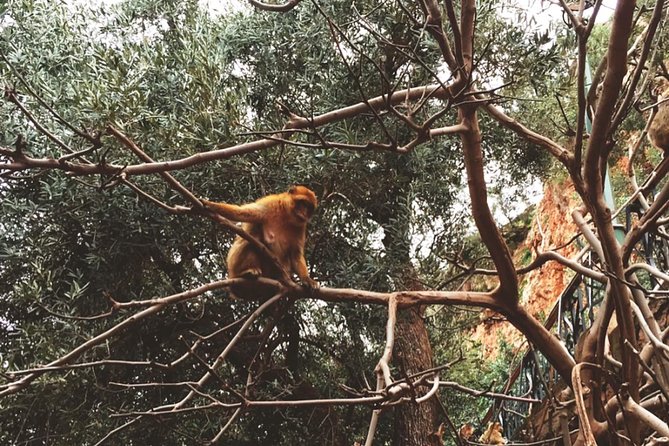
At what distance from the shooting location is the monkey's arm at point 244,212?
3.75 meters

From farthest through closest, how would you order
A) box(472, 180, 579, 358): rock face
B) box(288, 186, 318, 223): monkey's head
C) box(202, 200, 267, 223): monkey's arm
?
box(472, 180, 579, 358): rock face
box(288, 186, 318, 223): monkey's head
box(202, 200, 267, 223): monkey's arm

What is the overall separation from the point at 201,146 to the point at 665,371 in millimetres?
3535

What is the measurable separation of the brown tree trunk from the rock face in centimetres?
604

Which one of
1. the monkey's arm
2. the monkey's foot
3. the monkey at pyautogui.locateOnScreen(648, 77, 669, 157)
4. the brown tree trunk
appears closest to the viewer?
the monkey's arm

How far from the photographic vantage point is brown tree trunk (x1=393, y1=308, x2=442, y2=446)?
5789mm

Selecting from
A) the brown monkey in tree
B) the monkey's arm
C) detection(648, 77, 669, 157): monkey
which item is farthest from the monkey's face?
detection(648, 77, 669, 157): monkey

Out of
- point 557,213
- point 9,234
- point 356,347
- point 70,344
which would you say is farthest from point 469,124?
point 557,213

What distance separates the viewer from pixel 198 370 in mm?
5910

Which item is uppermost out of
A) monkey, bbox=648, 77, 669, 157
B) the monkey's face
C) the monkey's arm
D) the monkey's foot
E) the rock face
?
the rock face

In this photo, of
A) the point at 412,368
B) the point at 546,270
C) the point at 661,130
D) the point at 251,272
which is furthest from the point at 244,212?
the point at 546,270

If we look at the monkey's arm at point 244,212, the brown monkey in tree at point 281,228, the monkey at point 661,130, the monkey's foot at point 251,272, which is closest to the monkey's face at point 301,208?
the brown monkey in tree at point 281,228

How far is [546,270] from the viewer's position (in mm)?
12312

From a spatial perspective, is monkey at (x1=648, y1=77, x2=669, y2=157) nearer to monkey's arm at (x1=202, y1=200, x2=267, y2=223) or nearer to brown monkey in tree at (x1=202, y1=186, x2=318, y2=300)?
brown monkey in tree at (x1=202, y1=186, x2=318, y2=300)

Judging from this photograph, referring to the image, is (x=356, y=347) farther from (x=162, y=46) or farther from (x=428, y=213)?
(x=162, y=46)
